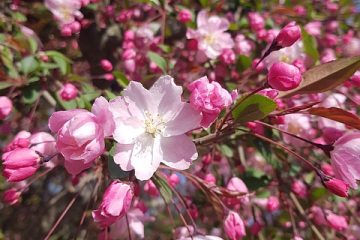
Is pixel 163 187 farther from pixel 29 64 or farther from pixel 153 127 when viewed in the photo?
pixel 29 64

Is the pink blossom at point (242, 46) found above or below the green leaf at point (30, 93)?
below

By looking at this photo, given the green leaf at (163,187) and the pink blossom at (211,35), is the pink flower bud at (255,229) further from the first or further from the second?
the pink blossom at (211,35)

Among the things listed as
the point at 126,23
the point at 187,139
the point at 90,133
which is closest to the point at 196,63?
the point at 126,23

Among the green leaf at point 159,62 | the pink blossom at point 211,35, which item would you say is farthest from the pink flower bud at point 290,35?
the pink blossom at point 211,35

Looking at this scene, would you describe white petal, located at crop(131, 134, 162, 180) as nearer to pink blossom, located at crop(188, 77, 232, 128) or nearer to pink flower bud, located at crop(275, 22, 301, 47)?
pink blossom, located at crop(188, 77, 232, 128)

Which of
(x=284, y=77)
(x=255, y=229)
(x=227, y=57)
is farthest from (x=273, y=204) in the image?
(x=284, y=77)

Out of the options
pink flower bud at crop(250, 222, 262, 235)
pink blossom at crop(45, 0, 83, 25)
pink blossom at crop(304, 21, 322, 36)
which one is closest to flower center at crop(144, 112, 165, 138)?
pink flower bud at crop(250, 222, 262, 235)
